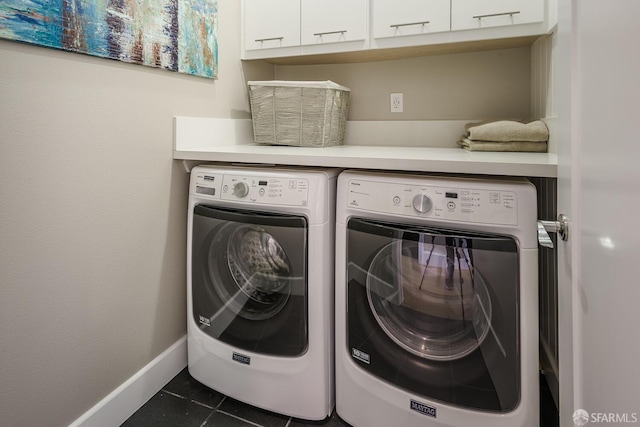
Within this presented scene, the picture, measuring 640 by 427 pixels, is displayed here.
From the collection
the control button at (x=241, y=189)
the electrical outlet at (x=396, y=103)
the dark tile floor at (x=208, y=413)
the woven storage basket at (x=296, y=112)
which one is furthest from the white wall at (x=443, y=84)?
the dark tile floor at (x=208, y=413)

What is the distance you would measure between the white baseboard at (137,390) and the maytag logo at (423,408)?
3.34 ft

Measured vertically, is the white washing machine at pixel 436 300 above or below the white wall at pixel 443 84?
below

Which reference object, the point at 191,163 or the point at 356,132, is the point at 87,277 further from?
the point at 356,132

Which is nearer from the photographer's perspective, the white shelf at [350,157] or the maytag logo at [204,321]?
the white shelf at [350,157]

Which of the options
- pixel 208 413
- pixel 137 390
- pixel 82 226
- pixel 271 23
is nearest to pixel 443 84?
pixel 271 23

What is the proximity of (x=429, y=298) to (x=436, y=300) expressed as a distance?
21 millimetres

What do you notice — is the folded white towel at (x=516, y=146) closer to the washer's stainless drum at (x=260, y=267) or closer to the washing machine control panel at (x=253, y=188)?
the washing machine control panel at (x=253, y=188)

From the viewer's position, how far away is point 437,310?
3.81 feet

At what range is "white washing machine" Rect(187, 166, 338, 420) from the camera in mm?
1314

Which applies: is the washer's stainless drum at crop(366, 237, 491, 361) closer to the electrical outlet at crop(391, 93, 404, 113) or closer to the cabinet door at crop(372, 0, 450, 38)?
the cabinet door at crop(372, 0, 450, 38)

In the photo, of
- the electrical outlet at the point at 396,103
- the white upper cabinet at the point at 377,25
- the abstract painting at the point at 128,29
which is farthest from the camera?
the electrical outlet at the point at 396,103

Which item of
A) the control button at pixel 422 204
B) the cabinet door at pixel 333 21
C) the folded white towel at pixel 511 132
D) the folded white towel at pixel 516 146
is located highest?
the cabinet door at pixel 333 21

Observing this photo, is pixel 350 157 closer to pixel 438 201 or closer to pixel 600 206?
pixel 438 201

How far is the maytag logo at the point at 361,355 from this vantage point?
1.27 meters
